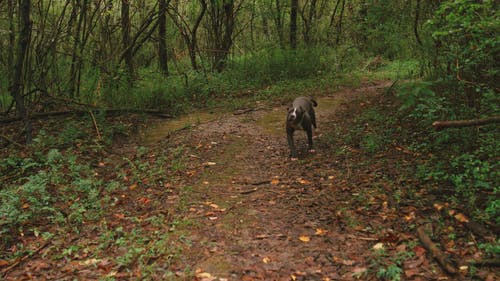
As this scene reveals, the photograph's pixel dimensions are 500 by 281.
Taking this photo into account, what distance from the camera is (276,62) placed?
13.8 m

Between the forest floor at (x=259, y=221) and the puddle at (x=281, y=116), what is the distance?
114 cm

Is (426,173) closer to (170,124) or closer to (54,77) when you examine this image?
(170,124)

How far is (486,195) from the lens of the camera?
14.5 feet

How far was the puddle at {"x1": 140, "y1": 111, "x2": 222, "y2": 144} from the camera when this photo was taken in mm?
9078

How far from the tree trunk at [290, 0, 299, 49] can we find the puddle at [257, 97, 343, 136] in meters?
4.58

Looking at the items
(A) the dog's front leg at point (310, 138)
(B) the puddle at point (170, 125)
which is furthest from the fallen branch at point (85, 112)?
(A) the dog's front leg at point (310, 138)

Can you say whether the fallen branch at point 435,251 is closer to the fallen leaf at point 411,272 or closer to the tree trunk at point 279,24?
the fallen leaf at point 411,272

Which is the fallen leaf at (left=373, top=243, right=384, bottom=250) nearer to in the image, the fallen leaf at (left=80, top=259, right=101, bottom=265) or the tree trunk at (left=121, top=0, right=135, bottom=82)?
the fallen leaf at (left=80, top=259, right=101, bottom=265)

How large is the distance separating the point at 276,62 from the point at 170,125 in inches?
215

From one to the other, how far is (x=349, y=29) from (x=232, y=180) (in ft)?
47.9

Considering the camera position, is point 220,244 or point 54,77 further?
point 54,77

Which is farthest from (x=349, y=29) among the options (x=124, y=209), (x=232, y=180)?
(x=124, y=209)

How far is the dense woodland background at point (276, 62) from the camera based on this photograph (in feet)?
16.5

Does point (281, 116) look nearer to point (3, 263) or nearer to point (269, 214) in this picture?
point (269, 214)
